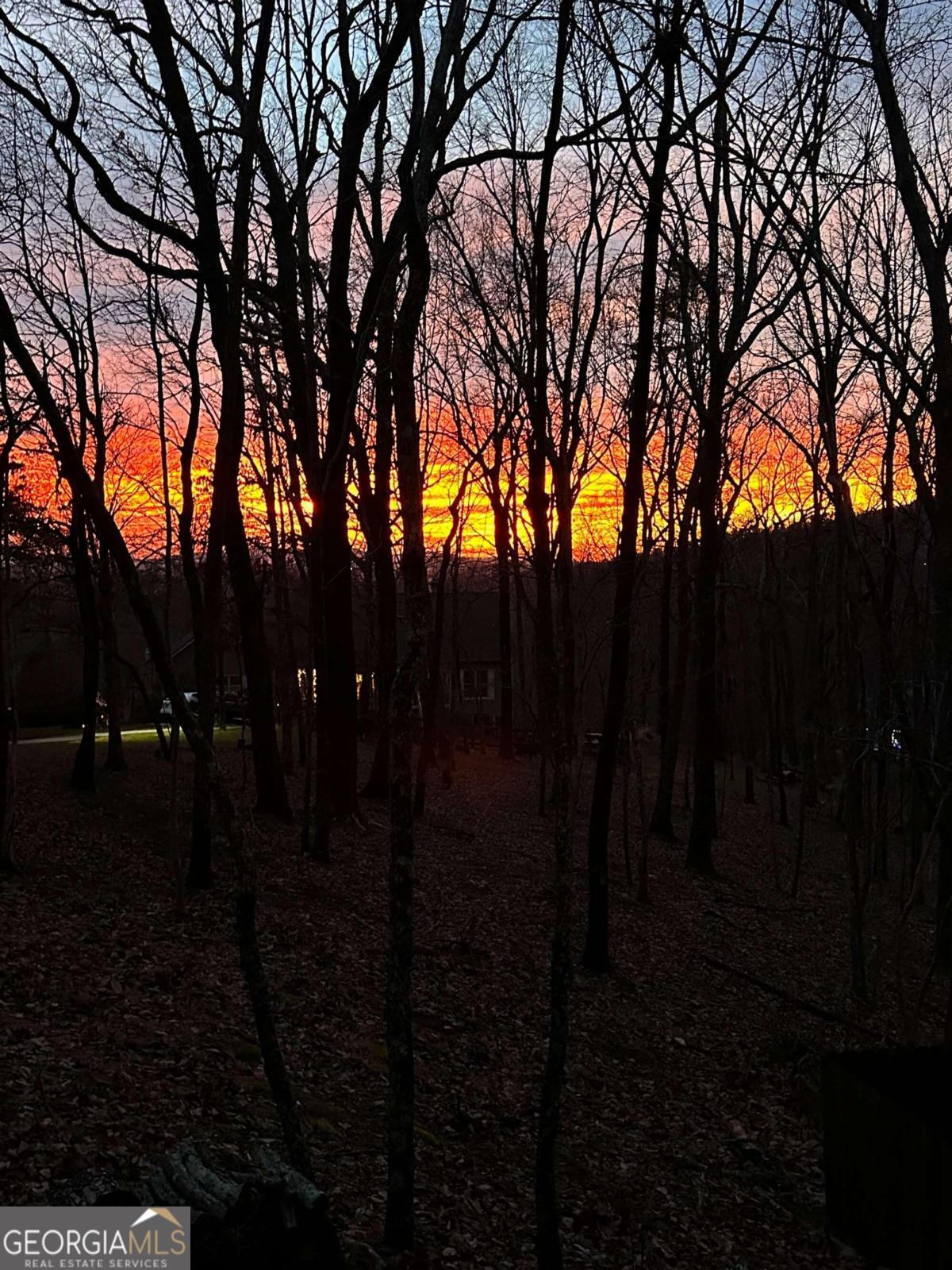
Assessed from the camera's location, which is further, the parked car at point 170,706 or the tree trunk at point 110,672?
the tree trunk at point 110,672

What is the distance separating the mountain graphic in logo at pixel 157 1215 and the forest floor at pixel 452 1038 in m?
1.01

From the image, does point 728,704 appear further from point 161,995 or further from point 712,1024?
point 161,995

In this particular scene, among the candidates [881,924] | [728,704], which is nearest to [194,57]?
[881,924]

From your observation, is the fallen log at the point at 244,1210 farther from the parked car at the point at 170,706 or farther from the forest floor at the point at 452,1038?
the parked car at the point at 170,706

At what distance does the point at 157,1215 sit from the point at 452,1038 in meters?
5.02

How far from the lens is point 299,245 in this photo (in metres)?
13.0

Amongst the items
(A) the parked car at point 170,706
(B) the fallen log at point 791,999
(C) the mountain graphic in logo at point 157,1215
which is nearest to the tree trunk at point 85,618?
(A) the parked car at point 170,706

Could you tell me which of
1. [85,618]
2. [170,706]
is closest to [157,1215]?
[170,706]

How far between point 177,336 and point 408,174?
9.22m

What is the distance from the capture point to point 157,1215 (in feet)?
12.7

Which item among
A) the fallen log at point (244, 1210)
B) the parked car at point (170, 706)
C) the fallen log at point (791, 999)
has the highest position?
the parked car at point (170, 706)

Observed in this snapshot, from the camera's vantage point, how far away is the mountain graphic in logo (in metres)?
3.86

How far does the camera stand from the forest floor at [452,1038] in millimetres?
5797

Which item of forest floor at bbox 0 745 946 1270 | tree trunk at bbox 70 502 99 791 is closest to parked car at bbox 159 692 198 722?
tree trunk at bbox 70 502 99 791
